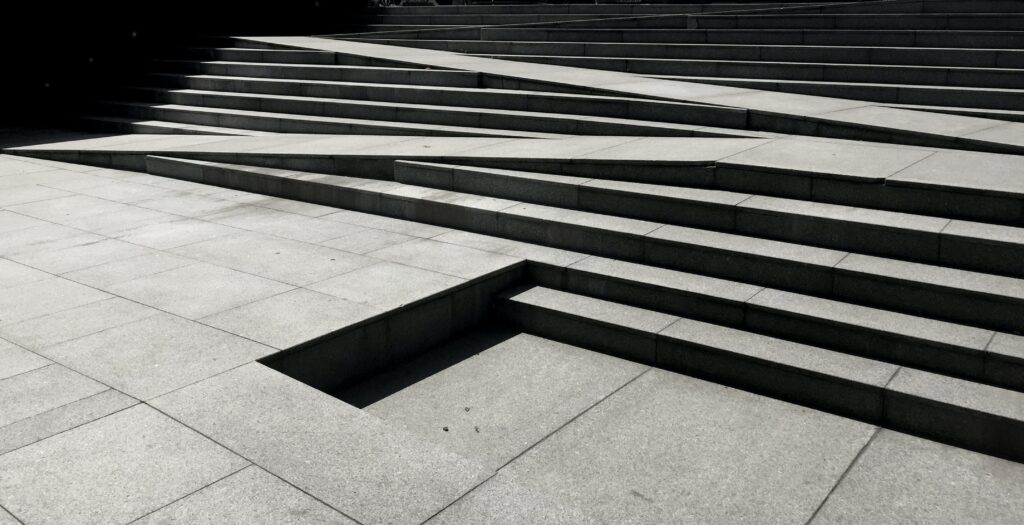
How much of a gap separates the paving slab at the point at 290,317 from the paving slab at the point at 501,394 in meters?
0.58

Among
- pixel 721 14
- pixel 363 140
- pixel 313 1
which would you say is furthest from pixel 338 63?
pixel 313 1

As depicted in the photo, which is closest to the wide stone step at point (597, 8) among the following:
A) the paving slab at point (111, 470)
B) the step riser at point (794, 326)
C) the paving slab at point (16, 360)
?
the step riser at point (794, 326)

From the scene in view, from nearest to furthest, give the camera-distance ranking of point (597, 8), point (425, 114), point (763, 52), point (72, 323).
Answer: point (72, 323)
point (425, 114)
point (763, 52)
point (597, 8)

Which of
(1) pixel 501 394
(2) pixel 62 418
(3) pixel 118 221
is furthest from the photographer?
(3) pixel 118 221

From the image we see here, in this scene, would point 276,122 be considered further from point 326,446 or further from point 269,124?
point 326,446

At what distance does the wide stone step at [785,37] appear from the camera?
478 inches

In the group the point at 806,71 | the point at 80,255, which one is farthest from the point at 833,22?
the point at 80,255

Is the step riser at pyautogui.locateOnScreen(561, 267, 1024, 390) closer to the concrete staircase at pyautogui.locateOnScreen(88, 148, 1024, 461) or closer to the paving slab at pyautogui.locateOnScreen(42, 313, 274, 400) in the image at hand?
the concrete staircase at pyautogui.locateOnScreen(88, 148, 1024, 461)

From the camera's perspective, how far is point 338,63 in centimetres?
1487

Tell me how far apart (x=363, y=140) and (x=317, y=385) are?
5813mm

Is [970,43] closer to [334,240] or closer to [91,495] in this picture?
[334,240]

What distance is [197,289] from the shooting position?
698 cm

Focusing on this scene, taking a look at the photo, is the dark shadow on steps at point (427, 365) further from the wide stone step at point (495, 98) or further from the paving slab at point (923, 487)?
the wide stone step at point (495, 98)

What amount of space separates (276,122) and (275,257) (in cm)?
588
